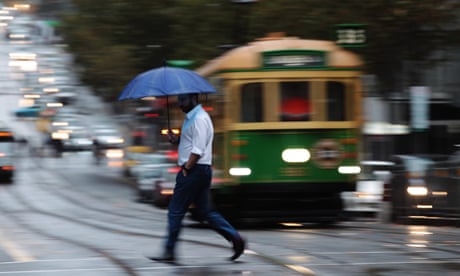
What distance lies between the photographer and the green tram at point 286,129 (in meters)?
16.7

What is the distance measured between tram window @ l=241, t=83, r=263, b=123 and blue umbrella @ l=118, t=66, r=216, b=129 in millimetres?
5823

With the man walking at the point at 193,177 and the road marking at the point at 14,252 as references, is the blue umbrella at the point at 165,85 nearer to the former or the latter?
the man walking at the point at 193,177

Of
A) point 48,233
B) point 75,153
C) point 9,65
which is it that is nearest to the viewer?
point 48,233

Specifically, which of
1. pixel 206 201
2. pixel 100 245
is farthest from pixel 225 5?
pixel 206 201

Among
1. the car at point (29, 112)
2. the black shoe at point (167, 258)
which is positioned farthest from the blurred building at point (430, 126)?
the car at point (29, 112)

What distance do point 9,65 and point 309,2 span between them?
328ft

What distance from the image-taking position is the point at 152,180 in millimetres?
28109

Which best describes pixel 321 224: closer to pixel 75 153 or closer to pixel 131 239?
pixel 131 239

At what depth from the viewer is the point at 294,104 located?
662 inches

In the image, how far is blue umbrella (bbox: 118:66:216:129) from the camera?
409 inches

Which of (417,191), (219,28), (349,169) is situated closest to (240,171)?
(349,169)

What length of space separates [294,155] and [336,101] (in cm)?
109

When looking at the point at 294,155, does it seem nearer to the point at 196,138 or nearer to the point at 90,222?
the point at 90,222

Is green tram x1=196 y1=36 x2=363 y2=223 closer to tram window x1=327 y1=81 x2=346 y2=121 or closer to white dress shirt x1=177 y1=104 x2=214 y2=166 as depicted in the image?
tram window x1=327 y1=81 x2=346 y2=121
